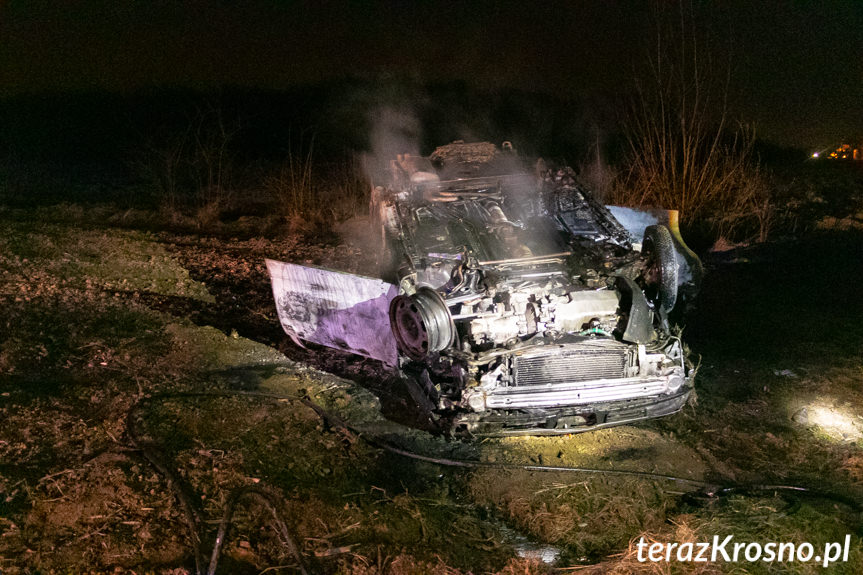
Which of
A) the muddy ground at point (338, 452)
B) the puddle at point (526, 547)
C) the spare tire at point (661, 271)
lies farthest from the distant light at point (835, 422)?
the puddle at point (526, 547)

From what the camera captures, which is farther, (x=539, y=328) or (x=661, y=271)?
(x=661, y=271)

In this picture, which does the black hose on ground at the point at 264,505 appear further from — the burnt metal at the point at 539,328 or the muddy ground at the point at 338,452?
the burnt metal at the point at 539,328

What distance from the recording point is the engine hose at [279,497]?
3.67 meters

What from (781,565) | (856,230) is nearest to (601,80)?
(856,230)

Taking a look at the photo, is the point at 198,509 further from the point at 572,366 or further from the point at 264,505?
the point at 572,366

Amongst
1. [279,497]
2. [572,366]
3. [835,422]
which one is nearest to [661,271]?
[572,366]

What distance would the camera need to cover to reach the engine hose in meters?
3.67

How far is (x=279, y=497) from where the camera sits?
4094mm

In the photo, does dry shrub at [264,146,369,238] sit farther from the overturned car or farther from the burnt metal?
the burnt metal

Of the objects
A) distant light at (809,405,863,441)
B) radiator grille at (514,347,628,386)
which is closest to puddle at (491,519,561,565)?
radiator grille at (514,347,628,386)

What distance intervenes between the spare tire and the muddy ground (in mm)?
1121

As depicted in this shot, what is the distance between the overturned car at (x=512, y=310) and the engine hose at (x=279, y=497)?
340 mm

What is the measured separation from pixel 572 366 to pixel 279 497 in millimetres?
2414

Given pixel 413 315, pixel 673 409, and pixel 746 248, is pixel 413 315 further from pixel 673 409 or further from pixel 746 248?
pixel 746 248
